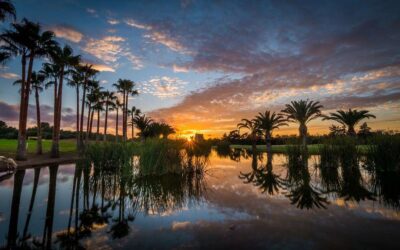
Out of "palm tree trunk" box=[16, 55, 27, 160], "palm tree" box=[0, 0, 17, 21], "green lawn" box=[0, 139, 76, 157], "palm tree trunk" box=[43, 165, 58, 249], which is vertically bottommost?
"palm tree trunk" box=[43, 165, 58, 249]

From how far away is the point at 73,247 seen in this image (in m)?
4.15

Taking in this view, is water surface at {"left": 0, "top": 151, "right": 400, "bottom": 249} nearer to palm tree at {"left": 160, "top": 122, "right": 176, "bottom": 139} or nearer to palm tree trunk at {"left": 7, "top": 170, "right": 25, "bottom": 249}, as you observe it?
palm tree trunk at {"left": 7, "top": 170, "right": 25, "bottom": 249}

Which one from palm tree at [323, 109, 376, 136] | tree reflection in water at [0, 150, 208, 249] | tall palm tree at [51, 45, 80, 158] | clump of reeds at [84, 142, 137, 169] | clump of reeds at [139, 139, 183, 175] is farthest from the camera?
palm tree at [323, 109, 376, 136]

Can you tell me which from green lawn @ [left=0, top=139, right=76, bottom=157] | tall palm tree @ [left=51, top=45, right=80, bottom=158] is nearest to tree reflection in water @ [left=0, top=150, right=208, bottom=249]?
tall palm tree @ [left=51, top=45, right=80, bottom=158]

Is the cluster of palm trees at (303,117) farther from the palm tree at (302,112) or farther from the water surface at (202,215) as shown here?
the water surface at (202,215)

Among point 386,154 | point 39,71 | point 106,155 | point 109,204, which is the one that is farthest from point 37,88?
point 386,154

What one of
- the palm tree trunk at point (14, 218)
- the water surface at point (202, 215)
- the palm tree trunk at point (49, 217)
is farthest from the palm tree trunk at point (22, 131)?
the palm tree trunk at point (49, 217)

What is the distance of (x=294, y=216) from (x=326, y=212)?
963 millimetres

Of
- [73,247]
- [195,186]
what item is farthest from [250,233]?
[195,186]

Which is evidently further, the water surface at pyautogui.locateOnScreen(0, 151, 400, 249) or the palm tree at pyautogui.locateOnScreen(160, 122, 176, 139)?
the palm tree at pyautogui.locateOnScreen(160, 122, 176, 139)

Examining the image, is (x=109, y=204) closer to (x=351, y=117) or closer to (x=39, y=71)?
(x=39, y=71)

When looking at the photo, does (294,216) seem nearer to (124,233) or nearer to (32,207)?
(124,233)

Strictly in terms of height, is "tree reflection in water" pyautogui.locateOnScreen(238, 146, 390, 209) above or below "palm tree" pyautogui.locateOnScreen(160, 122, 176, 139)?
below

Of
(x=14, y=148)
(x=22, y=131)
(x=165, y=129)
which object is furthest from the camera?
(x=165, y=129)
